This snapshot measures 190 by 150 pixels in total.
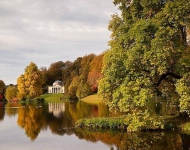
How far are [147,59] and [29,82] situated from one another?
223 feet

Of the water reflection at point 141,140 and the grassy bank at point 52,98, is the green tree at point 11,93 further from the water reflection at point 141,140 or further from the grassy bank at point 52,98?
the water reflection at point 141,140

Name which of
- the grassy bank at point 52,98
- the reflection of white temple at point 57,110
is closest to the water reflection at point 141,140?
the reflection of white temple at point 57,110

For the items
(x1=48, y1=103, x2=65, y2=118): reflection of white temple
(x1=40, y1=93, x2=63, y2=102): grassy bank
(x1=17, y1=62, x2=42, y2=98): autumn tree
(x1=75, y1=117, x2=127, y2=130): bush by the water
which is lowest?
A: (x1=75, y1=117, x2=127, y2=130): bush by the water

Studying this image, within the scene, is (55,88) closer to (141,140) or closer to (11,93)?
(11,93)

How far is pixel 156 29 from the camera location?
1961 cm

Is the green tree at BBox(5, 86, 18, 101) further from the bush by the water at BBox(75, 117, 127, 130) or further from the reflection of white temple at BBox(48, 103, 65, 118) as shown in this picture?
the bush by the water at BBox(75, 117, 127, 130)

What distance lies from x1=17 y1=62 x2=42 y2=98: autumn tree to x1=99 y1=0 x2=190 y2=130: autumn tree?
6420 centimetres

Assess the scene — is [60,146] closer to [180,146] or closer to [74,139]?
[74,139]

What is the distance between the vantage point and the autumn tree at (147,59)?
18.9 metres

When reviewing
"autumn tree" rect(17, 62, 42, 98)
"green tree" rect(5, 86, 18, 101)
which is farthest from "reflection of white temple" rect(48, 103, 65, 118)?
"green tree" rect(5, 86, 18, 101)

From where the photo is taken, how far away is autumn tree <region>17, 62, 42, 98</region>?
83188 mm

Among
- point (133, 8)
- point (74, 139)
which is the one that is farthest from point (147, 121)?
point (133, 8)

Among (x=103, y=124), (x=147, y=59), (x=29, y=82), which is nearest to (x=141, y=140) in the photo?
(x=147, y=59)

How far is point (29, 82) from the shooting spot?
274 ft
